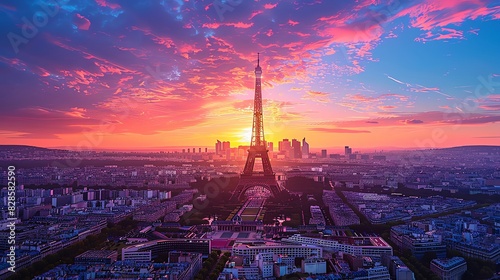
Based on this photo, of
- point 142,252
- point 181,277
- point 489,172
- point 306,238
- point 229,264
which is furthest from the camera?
point 489,172

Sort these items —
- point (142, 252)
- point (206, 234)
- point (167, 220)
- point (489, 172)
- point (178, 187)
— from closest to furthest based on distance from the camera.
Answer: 1. point (142, 252)
2. point (206, 234)
3. point (167, 220)
4. point (178, 187)
5. point (489, 172)

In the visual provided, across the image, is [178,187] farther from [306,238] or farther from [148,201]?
[306,238]

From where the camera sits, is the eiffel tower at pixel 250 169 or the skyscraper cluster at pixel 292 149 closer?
the eiffel tower at pixel 250 169

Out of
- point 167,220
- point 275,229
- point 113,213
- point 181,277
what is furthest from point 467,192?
point 181,277

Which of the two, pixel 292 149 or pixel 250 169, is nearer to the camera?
pixel 250 169

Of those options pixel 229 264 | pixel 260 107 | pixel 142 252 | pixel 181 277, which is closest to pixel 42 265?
pixel 142 252

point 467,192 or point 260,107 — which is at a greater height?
point 260,107

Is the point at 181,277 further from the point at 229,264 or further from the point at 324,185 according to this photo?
the point at 324,185

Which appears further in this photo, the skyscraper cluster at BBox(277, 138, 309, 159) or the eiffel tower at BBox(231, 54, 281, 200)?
the skyscraper cluster at BBox(277, 138, 309, 159)

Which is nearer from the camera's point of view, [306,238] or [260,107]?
[306,238]
